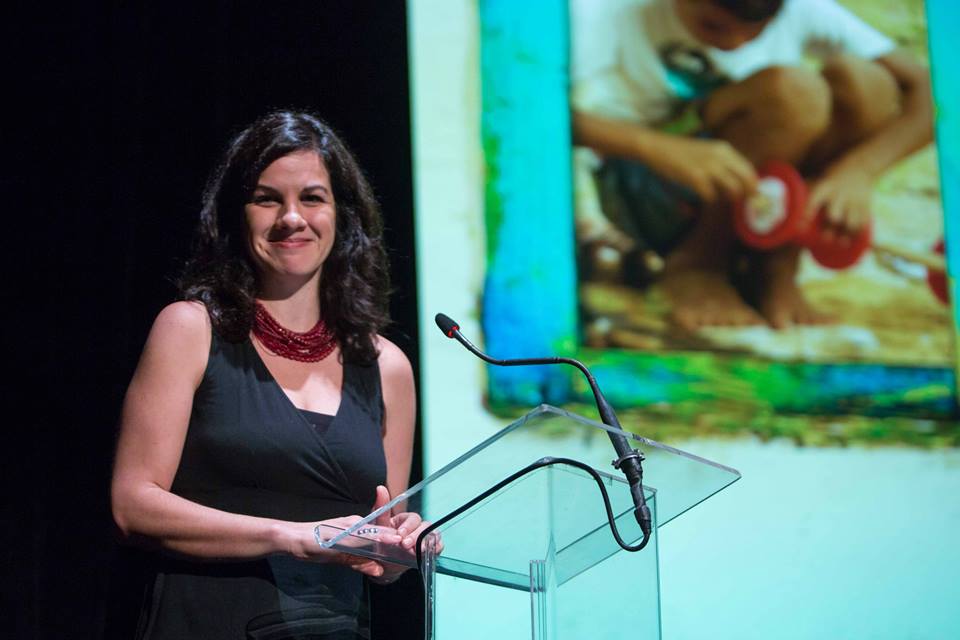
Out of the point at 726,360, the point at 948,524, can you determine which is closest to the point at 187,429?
the point at 726,360

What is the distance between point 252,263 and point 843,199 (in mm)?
1665

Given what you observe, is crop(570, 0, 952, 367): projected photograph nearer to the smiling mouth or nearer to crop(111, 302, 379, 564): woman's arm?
the smiling mouth

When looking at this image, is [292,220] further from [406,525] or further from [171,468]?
[406,525]

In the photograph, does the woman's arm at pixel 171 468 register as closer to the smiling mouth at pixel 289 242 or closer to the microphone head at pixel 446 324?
the smiling mouth at pixel 289 242

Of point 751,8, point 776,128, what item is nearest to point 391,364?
point 776,128

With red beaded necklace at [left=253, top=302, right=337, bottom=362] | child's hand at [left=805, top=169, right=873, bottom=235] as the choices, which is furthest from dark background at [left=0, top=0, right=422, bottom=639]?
child's hand at [left=805, top=169, right=873, bottom=235]

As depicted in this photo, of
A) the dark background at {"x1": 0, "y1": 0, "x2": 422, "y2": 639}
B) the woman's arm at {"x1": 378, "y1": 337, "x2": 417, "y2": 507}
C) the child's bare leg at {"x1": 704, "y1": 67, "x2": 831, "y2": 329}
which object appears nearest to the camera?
the woman's arm at {"x1": 378, "y1": 337, "x2": 417, "y2": 507}

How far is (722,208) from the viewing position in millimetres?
2795

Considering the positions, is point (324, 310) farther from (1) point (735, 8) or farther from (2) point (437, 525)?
(1) point (735, 8)

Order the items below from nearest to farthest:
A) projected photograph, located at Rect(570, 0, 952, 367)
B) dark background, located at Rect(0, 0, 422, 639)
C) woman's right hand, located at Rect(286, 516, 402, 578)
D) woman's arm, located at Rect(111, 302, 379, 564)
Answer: woman's right hand, located at Rect(286, 516, 402, 578) < woman's arm, located at Rect(111, 302, 379, 564) < dark background, located at Rect(0, 0, 422, 639) < projected photograph, located at Rect(570, 0, 952, 367)

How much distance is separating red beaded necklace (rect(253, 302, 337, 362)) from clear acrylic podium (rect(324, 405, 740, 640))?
0.68 metres

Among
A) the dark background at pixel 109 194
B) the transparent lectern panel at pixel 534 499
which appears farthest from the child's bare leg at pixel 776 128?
the transparent lectern panel at pixel 534 499

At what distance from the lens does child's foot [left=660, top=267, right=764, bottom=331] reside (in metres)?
2.71

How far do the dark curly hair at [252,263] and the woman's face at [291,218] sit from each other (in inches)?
1.0
